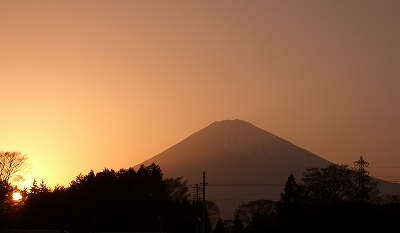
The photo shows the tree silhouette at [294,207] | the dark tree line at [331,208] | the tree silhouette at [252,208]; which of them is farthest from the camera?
the tree silhouette at [252,208]

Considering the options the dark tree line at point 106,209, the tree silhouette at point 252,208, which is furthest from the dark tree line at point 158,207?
the tree silhouette at point 252,208

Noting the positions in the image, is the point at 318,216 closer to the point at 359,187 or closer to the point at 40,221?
the point at 359,187

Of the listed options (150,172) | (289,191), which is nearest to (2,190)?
(150,172)

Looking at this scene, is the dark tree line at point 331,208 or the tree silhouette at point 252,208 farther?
the tree silhouette at point 252,208

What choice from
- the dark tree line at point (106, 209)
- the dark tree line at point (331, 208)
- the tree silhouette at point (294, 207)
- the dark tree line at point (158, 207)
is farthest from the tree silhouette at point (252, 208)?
the dark tree line at point (106, 209)

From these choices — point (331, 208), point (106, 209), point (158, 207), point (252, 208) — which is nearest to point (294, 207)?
point (331, 208)

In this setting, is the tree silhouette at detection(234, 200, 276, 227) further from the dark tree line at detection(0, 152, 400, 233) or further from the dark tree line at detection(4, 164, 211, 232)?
the dark tree line at detection(4, 164, 211, 232)

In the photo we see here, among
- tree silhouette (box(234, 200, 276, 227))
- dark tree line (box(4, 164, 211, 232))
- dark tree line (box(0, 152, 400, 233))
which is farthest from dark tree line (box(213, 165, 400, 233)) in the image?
tree silhouette (box(234, 200, 276, 227))

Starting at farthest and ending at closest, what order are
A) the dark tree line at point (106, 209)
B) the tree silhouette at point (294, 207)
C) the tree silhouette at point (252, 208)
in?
the tree silhouette at point (252, 208)
the tree silhouette at point (294, 207)
the dark tree line at point (106, 209)

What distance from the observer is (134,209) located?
6819 centimetres

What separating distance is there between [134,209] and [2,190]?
53.1 ft

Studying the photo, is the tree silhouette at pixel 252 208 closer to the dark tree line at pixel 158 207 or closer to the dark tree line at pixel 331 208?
the dark tree line at pixel 331 208

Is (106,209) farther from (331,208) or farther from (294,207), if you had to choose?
(331,208)

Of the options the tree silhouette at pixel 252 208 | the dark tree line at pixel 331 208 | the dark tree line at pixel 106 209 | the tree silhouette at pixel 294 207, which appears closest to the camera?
the dark tree line at pixel 331 208
